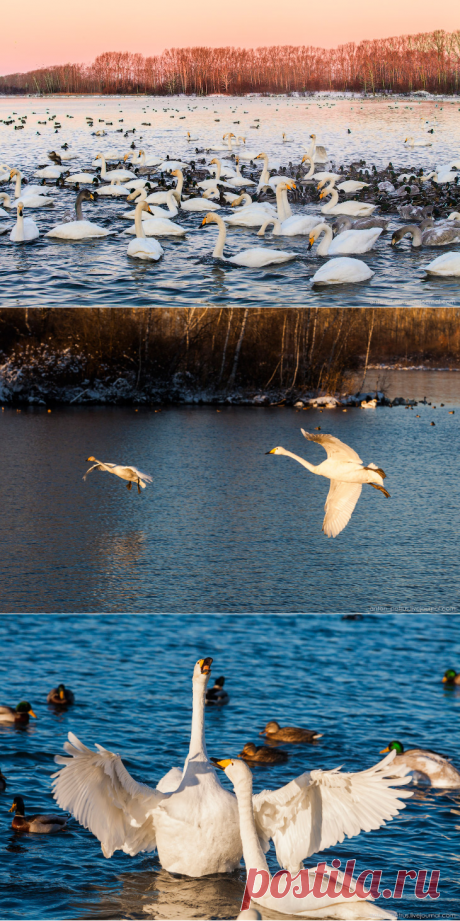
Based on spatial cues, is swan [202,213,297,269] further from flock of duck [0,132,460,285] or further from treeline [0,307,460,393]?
treeline [0,307,460,393]

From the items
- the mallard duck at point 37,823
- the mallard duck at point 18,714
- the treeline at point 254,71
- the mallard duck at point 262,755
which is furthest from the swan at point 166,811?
→ the treeline at point 254,71

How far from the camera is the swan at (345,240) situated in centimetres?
465

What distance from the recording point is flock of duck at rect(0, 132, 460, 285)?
4.68 metres

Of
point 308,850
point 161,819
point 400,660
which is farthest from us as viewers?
point 400,660

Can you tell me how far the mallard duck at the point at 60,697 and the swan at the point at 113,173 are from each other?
2914 millimetres

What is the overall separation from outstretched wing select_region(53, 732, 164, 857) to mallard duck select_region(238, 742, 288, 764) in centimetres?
125

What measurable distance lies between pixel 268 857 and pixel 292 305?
103 inches

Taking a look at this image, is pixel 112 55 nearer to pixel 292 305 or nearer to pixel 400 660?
pixel 292 305

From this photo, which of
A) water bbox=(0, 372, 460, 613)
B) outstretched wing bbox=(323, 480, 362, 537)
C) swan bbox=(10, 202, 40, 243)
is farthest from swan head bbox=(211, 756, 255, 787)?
swan bbox=(10, 202, 40, 243)

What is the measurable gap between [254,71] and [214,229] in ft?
2.87

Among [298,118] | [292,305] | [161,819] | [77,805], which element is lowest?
[161,819]

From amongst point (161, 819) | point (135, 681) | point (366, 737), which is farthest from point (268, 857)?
point (135, 681)

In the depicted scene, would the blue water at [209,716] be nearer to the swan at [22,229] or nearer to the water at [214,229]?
the water at [214,229]

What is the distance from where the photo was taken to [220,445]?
21.4 feet
